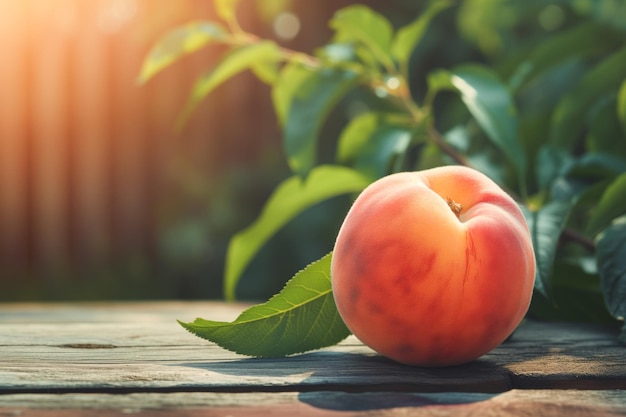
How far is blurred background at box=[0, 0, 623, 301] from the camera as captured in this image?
2.75 m

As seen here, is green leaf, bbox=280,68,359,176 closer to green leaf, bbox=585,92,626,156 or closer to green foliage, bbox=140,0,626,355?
green foliage, bbox=140,0,626,355

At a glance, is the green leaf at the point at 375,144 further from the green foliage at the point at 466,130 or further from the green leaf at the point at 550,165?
the green leaf at the point at 550,165

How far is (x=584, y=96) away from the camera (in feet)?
4.50

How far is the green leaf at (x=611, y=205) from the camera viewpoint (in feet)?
3.25

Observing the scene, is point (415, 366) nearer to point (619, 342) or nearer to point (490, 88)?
point (619, 342)

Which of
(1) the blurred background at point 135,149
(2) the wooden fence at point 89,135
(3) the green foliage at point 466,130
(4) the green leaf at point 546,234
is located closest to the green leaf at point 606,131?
(3) the green foliage at point 466,130

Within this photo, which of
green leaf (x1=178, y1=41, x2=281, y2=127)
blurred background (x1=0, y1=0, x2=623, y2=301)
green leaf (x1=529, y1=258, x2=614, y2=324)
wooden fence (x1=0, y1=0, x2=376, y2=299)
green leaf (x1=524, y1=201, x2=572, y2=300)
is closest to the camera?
green leaf (x1=524, y1=201, x2=572, y2=300)

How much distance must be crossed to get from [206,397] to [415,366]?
23 cm

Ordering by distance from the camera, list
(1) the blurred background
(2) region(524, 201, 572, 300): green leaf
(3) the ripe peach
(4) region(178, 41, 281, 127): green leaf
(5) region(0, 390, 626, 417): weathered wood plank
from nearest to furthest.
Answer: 1. (5) region(0, 390, 626, 417): weathered wood plank
2. (3) the ripe peach
3. (2) region(524, 201, 572, 300): green leaf
4. (4) region(178, 41, 281, 127): green leaf
5. (1) the blurred background

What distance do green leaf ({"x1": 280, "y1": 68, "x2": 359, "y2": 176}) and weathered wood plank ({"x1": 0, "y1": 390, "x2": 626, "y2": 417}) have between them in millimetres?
554

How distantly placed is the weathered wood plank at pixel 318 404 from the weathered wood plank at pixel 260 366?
0.08 feet

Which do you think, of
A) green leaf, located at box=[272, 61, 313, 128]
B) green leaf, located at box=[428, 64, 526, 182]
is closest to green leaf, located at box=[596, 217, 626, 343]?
green leaf, located at box=[428, 64, 526, 182]

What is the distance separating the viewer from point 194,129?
117 inches

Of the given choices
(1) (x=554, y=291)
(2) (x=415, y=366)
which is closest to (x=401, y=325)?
(2) (x=415, y=366)
